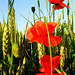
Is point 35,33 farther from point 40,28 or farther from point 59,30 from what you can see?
point 59,30

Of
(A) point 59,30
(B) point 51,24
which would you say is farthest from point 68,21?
(B) point 51,24

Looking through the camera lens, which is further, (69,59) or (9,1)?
(69,59)

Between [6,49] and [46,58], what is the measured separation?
0.54 feet

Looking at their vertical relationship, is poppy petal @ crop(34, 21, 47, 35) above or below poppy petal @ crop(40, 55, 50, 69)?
above

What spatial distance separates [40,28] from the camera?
0.44 m

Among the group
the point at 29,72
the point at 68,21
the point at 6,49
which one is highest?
the point at 68,21

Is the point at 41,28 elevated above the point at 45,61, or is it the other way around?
the point at 41,28

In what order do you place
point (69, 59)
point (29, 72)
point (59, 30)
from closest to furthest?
point (29, 72)
point (69, 59)
point (59, 30)

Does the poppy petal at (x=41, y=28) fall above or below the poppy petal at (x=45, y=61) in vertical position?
above

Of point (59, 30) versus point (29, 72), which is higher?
point (59, 30)

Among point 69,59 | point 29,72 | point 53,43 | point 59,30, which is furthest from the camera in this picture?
point 59,30

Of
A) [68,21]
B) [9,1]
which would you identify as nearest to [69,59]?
[68,21]

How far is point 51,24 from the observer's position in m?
0.45

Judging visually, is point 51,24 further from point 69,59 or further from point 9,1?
point 69,59
